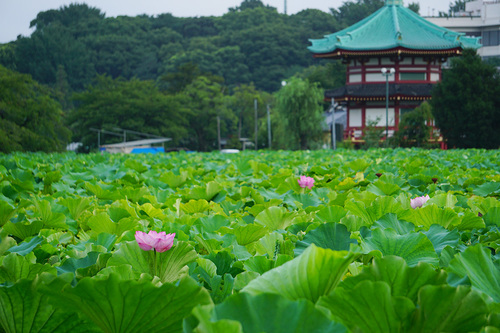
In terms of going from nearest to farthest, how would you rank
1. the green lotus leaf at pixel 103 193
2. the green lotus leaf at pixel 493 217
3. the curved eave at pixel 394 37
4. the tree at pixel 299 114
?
1. the green lotus leaf at pixel 493 217
2. the green lotus leaf at pixel 103 193
3. the curved eave at pixel 394 37
4. the tree at pixel 299 114

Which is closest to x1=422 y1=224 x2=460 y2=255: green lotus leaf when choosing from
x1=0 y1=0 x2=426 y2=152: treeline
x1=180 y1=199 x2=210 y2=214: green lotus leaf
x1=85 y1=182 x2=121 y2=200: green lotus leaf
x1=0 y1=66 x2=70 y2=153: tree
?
x1=180 y1=199 x2=210 y2=214: green lotus leaf

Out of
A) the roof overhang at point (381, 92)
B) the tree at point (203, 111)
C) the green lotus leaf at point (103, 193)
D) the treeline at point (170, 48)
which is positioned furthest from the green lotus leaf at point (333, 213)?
the treeline at point (170, 48)

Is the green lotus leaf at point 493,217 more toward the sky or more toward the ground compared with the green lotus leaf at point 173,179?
more toward the sky

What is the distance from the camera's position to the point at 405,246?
92cm

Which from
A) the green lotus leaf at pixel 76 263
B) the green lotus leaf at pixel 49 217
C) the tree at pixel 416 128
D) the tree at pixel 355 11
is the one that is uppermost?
the tree at pixel 355 11

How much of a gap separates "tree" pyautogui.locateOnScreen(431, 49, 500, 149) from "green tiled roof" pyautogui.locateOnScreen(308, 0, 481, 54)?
4.34 m

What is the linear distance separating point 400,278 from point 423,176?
215cm

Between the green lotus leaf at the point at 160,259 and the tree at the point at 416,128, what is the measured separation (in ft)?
65.8

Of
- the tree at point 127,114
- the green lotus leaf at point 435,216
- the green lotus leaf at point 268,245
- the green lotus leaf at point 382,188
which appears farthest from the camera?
the tree at point 127,114

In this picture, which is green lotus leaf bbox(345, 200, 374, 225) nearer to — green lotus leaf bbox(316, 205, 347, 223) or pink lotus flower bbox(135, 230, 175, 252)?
green lotus leaf bbox(316, 205, 347, 223)

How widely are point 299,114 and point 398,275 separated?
2896 cm

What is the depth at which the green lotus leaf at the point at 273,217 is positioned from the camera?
1362 millimetres

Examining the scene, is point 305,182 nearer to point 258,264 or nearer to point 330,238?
point 330,238

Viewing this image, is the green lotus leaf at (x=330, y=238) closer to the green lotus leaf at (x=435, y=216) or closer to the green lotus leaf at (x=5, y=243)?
the green lotus leaf at (x=435, y=216)
